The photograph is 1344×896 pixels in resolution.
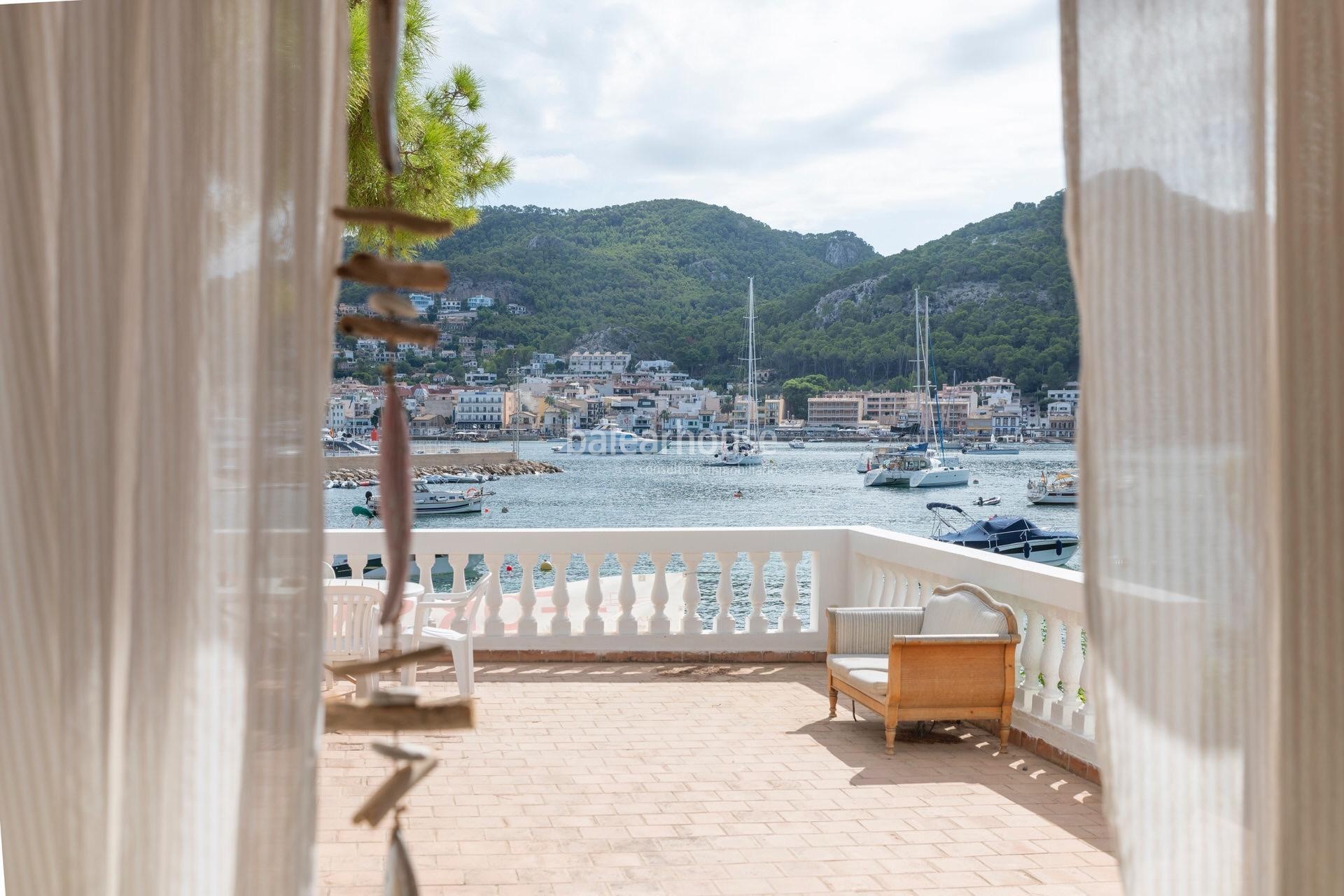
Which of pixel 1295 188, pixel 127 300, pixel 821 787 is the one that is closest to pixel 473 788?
pixel 821 787

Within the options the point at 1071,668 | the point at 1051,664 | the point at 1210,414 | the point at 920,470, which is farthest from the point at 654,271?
the point at 1210,414

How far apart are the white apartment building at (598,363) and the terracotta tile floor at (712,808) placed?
16.7 meters

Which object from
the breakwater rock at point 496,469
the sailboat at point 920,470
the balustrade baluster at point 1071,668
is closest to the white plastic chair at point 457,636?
the balustrade baluster at point 1071,668

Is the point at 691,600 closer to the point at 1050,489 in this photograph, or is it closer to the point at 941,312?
the point at 941,312

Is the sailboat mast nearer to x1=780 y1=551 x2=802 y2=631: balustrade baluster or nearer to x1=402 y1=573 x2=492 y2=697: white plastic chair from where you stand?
x1=780 y1=551 x2=802 y2=631: balustrade baluster

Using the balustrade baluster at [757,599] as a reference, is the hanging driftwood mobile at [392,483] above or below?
above

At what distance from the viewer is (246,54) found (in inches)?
55.6

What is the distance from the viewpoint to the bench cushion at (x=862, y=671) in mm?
4465

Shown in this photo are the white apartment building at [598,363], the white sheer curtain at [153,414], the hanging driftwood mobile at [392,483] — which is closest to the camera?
the hanging driftwood mobile at [392,483]

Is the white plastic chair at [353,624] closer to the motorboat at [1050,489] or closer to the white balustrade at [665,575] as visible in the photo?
the white balustrade at [665,575]

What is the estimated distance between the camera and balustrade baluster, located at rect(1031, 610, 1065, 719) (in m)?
4.29

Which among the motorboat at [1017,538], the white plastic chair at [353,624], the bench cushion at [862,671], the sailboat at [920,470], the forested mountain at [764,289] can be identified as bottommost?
the motorboat at [1017,538]

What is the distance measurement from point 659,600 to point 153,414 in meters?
4.82

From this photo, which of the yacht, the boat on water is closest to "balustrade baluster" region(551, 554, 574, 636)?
the boat on water
